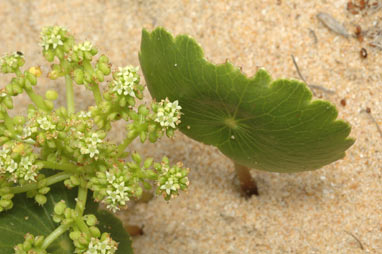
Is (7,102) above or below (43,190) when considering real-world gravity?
above

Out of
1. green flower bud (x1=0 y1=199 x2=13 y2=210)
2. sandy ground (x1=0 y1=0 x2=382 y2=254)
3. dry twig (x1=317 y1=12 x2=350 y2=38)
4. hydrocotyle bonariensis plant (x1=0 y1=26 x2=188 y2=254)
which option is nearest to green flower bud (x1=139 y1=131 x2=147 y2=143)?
hydrocotyle bonariensis plant (x1=0 y1=26 x2=188 y2=254)

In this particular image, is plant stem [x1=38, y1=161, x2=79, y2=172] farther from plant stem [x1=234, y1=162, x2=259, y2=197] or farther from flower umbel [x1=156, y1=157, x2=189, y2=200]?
plant stem [x1=234, y1=162, x2=259, y2=197]

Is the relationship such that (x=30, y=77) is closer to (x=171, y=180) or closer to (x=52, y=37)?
(x=52, y=37)

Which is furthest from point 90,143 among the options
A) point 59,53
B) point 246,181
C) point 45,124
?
point 246,181

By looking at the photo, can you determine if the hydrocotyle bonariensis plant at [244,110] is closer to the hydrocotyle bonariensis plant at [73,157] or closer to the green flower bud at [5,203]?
the hydrocotyle bonariensis plant at [73,157]

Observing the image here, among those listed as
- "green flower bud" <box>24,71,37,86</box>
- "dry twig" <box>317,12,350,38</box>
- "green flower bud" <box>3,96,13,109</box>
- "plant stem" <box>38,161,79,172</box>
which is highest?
"dry twig" <box>317,12,350,38</box>

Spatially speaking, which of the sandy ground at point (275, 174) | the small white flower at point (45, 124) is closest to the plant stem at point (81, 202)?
the small white flower at point (45, 124)
